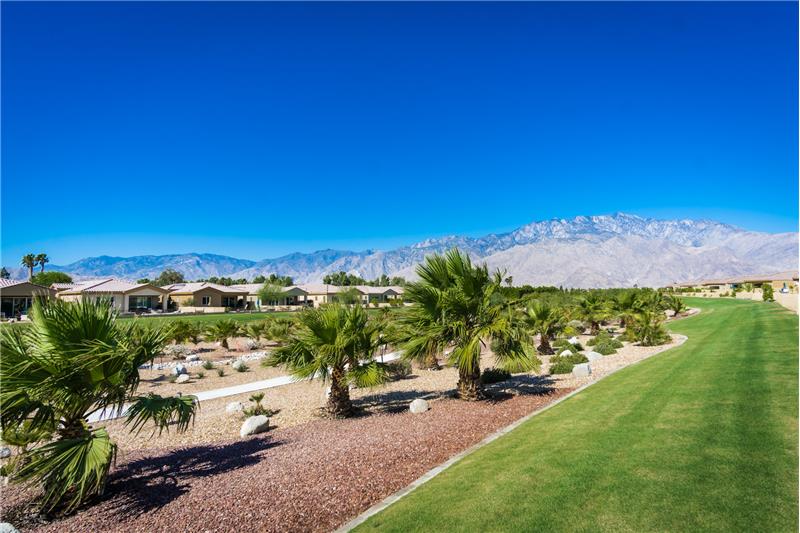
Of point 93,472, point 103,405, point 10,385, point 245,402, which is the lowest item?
point 245,402

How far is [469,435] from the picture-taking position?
8227mm

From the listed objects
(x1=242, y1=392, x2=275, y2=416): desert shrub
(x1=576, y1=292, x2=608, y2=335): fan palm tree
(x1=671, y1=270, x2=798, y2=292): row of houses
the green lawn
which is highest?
(x1=671, y1=270, x2=798, y2=292): row of houses

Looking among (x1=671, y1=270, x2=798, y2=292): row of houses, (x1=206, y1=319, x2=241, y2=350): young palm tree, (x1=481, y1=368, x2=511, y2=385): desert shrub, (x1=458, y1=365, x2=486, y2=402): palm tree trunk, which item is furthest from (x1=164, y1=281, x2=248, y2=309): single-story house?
(x1=671, y1=270, x2=798, y2=292): row of houses

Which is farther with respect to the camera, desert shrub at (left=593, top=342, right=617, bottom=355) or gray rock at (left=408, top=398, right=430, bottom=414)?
desert shrub at (left=593, top=342, right=617, bottom=355)

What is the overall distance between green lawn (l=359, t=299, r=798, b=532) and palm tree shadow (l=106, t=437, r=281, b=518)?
3.15 m

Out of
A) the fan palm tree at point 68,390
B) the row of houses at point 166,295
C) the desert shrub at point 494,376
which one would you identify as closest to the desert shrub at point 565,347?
the desert shrub at point 494,376

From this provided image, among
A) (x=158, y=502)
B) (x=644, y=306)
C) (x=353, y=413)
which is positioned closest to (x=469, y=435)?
(x=353, y=413)

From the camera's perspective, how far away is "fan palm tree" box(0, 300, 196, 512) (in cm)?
503

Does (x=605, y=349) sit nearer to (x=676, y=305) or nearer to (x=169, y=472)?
(x=169, y=472)

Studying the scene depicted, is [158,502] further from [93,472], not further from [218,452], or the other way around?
[218,452]

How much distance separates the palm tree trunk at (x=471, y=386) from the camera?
11.0 m

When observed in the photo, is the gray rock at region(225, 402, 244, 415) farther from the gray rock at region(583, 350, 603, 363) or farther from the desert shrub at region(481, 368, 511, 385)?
the gray rock at region(583, 350, 603, 363)

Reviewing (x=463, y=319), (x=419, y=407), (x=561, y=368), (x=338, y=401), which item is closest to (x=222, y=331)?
(x=338, y=401)

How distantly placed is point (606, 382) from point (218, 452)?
10.0m
